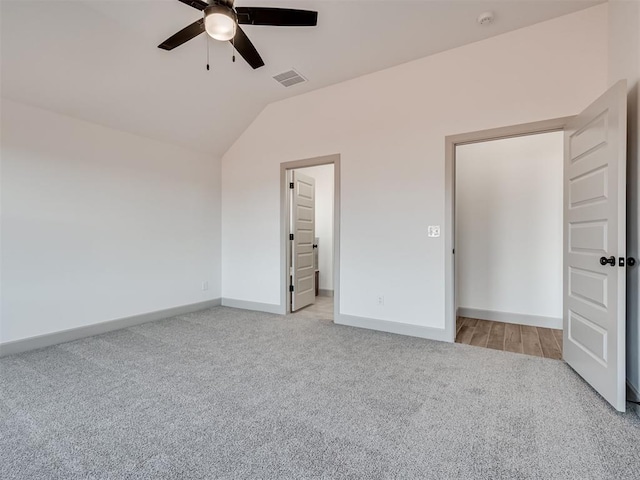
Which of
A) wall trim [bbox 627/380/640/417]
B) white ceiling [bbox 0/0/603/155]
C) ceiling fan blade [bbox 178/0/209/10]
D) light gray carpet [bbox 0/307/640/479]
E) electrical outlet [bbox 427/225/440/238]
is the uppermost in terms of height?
white ceiling [bbox 0/0/603/155]

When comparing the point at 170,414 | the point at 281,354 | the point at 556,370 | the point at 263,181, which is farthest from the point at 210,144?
the point at 556,370

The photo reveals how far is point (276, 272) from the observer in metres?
4.63

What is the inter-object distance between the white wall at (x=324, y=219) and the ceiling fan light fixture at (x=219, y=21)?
14.0ft

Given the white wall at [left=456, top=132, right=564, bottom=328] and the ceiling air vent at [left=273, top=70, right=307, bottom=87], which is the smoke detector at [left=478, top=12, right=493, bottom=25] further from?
the ceiling air vent at [left=273, top=70, right=307, bottom=87]

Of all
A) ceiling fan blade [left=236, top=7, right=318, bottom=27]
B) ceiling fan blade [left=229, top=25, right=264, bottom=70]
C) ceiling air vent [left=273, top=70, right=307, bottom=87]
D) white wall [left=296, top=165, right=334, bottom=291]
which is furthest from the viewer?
white wall [left=296, top=165, right=334, bottom=291]

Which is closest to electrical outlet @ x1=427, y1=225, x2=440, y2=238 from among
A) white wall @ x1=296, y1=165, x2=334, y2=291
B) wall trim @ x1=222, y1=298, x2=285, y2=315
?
wall trim @ x1=222, y1=298, x2=285, y2=315

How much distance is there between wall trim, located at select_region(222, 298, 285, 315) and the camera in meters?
4.61

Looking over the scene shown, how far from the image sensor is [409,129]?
11.7 ft

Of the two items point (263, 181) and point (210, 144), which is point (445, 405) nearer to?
point (263, 181)

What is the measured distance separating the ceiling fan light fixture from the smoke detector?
2.32 metres

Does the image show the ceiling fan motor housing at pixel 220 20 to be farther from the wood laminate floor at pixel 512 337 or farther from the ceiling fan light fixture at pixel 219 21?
the wood laminate floor at pixel 512 337

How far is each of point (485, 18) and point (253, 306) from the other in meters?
4.53

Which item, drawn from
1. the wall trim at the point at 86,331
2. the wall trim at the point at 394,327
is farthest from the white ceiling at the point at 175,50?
the wall trim at the point at 394,327

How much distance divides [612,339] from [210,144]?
5.15 m
